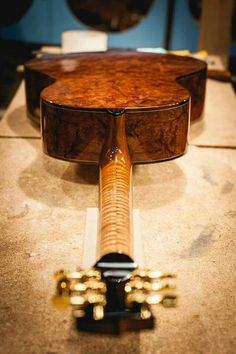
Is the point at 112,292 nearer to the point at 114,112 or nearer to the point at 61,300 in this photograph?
the point at 61,300

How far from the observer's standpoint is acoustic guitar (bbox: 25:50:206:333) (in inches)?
43.1

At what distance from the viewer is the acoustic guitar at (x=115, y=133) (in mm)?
1096

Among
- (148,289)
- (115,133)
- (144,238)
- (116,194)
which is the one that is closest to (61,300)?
(148,289)

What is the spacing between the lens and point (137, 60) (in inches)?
108

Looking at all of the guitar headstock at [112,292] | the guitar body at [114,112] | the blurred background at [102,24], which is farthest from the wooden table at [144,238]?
the blurred background at [102,24]

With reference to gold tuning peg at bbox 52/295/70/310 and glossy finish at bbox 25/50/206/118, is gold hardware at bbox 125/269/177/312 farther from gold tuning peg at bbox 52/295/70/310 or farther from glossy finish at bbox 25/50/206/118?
glossy finish at bbox 25/50/206/118

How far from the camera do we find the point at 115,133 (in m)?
1.72

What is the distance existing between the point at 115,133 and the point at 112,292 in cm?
73

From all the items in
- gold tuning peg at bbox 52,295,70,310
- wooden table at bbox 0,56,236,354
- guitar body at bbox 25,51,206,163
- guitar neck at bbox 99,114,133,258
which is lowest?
wooden table at bbox 0,56,236,354

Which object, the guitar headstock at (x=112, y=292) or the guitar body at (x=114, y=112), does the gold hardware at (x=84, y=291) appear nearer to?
the guitar headstock at (x=112, y=292)

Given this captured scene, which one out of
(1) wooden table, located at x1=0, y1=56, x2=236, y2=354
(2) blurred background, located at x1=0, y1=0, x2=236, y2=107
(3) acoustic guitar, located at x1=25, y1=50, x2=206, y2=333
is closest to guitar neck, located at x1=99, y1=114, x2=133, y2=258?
(3) acoustic guitar, located at x1=25, y1=50, x2=206, y2=333

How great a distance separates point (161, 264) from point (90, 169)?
81 cm

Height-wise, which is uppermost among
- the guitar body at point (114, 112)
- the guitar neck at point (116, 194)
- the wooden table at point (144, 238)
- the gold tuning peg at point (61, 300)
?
the guitar body at point (114, 112)

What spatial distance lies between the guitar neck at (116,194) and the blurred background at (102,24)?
395cm
